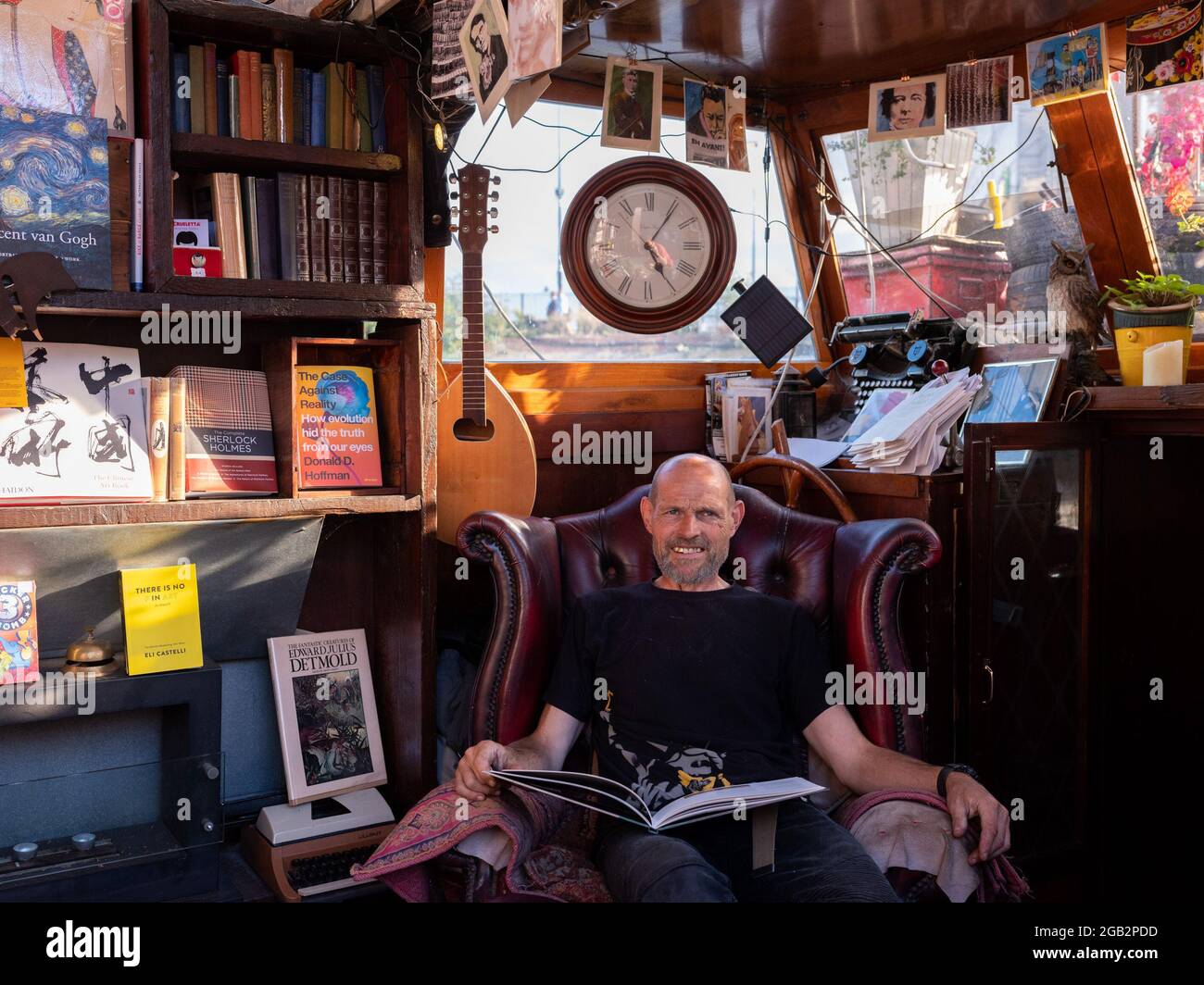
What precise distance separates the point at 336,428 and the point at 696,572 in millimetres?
1041

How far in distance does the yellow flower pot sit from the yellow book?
2.50 m

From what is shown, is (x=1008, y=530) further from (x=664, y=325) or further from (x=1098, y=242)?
(x=664, y=325)

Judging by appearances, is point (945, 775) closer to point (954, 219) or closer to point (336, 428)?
point (336, 428)

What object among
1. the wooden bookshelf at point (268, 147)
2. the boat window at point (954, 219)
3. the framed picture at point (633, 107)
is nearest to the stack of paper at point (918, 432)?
the boat window at point (954, 219)

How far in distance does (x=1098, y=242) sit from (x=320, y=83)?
90.1 inches

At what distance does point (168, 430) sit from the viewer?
2.63m

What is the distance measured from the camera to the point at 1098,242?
3354 millimetres

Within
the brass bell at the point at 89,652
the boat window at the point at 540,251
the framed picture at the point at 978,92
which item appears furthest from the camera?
the boat window at the point at 540,251

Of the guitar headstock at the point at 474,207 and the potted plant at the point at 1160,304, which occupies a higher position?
the guitar headstock at the point at 474,207

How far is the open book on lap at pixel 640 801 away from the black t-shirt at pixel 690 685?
0.30m

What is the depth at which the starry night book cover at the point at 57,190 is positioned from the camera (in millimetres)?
2377

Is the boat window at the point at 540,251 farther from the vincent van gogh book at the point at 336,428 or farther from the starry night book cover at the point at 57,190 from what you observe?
A: the starry night book cover at the point at 57,190
